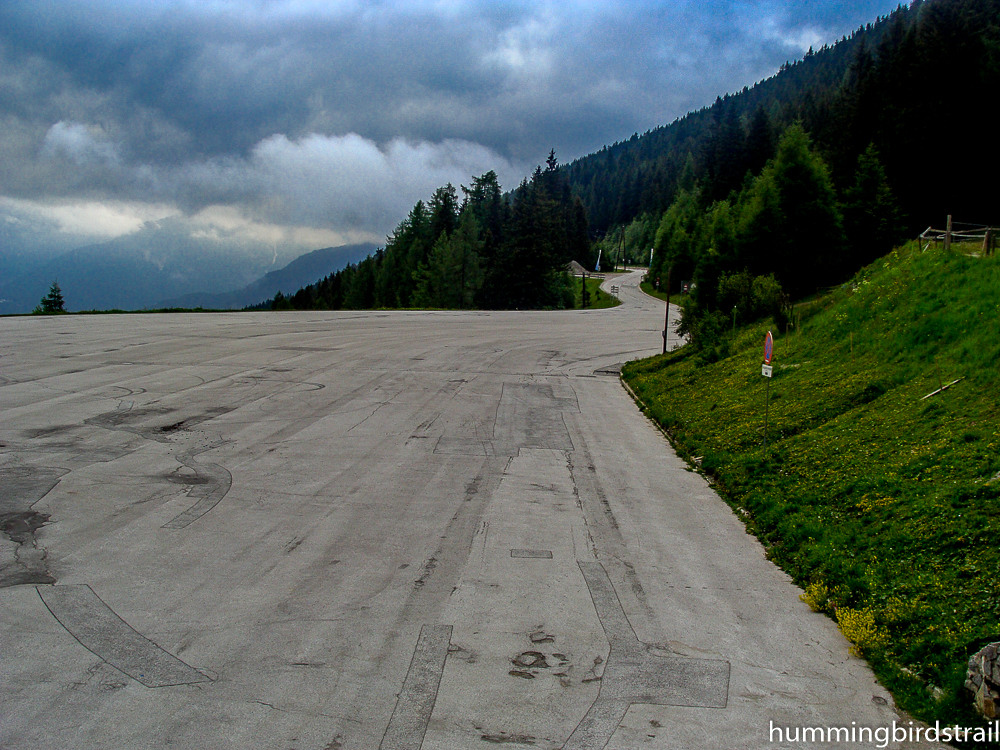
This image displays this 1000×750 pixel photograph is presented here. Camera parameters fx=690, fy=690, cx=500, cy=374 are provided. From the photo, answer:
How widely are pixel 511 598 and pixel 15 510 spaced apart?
26.1 feet

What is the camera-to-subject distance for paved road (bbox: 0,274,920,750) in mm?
5734

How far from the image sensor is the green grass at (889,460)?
7.10m

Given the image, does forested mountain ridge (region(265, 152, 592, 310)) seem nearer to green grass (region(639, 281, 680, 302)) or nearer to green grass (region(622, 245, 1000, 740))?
green grass (region(639, 281, 680, 302))

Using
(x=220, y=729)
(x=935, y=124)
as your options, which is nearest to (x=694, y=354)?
(x=220, y=729)

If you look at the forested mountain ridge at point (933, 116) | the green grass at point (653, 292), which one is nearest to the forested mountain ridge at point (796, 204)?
the forested mountain ridge at point (933, 116)

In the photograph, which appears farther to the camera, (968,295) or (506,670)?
(968,295)

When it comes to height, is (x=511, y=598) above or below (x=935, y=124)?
below

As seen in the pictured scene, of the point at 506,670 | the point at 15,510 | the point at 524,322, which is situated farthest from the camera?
the point at 524,322

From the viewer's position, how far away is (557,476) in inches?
547

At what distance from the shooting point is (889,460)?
11.1m

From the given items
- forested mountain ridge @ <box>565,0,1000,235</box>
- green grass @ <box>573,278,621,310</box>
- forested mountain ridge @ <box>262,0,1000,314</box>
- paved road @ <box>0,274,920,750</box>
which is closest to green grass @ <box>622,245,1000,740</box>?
paved road @ <box>0,274,920,750</box>

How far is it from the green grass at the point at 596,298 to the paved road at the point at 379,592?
232 feet

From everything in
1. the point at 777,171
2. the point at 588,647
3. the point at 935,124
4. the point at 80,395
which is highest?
the point at 935,124

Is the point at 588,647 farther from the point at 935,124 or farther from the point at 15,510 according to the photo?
the point at 935,124
